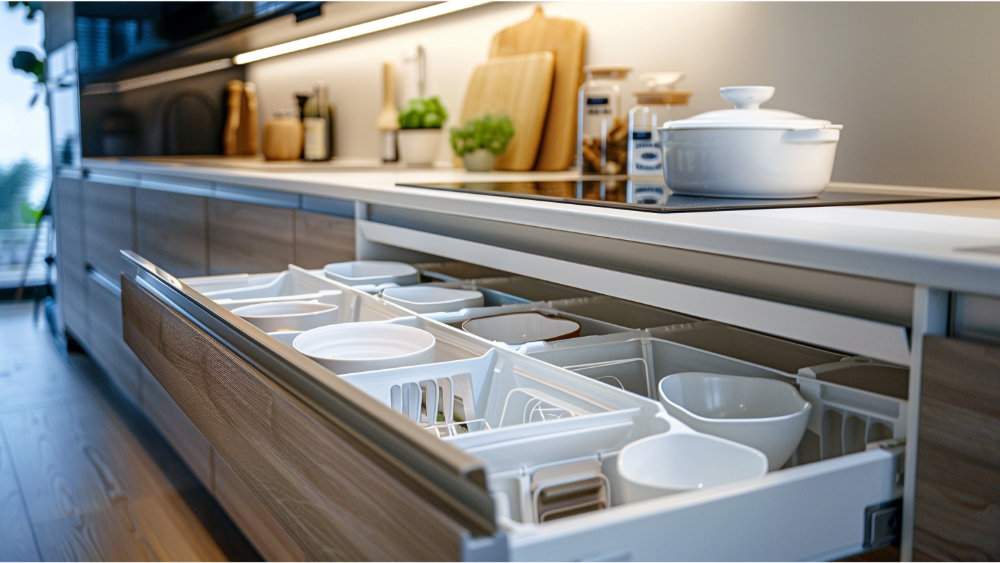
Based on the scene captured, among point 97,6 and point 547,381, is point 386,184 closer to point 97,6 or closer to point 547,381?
point 547,381

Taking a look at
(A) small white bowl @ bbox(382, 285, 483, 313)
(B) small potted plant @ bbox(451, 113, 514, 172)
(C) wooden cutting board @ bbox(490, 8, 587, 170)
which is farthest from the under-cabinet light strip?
(A) small white bowl @ bbox(382, 285, 483, 313)

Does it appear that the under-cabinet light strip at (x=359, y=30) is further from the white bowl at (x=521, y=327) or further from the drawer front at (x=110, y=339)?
the white bowl at (x=521, y=327)

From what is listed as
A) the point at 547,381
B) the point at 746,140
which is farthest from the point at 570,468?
the point at 746,140

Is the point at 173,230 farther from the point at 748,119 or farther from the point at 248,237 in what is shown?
the point at 748,119

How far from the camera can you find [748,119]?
1.00m

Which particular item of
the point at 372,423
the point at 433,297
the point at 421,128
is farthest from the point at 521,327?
the point at 421,128

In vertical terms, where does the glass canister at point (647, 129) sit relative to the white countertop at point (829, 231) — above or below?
above

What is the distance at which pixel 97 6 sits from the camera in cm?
325

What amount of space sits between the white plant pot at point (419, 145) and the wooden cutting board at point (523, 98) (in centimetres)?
32

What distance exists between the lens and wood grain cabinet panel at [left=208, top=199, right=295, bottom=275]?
182cm

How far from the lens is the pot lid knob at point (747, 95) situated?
1.05 metres

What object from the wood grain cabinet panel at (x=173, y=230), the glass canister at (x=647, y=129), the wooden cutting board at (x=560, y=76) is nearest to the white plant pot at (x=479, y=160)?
the wooden cutting board at (x=560, y=76)

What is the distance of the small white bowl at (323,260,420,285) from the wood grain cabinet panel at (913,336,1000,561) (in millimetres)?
900

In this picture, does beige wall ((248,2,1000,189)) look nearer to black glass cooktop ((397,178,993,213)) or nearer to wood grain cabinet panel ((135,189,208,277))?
black glass cooktop ((397,178,993,213))
